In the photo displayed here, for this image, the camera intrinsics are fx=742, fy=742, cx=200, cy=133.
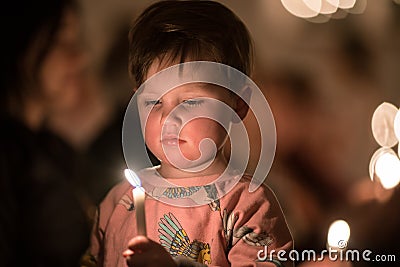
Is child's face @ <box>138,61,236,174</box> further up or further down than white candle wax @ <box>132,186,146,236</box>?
further up

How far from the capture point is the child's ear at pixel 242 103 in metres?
1.17

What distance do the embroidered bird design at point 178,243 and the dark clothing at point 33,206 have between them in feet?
0.61

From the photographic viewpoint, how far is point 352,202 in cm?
137

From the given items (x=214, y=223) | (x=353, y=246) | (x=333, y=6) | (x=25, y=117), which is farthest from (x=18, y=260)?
(x=333, y=6)

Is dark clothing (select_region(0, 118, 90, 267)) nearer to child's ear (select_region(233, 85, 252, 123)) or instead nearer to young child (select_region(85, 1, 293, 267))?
young child (select_region(85, 1, 293, 267))

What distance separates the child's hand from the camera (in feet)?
3.25

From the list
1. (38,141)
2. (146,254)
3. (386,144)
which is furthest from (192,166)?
(386,144)

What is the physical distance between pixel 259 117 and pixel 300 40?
17 centimetres

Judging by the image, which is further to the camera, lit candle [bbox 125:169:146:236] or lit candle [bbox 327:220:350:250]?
lit candle [bbox 327:220:350:250]

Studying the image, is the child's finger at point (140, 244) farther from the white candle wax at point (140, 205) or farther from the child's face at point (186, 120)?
the child's face at point (186, 120)

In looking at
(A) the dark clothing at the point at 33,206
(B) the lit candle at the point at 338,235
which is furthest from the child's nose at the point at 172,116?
(B) the lit candle at the point at 338,235

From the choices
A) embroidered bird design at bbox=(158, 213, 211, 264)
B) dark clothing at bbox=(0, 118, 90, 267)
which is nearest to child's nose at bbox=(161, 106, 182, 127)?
embroidered bird design at bbox=(158, 213, 211, 264)

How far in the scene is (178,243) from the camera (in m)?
1.11

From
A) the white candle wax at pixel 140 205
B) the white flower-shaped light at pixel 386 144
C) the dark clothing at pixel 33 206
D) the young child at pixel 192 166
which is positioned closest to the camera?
the white candle wax at pixel 140 205
